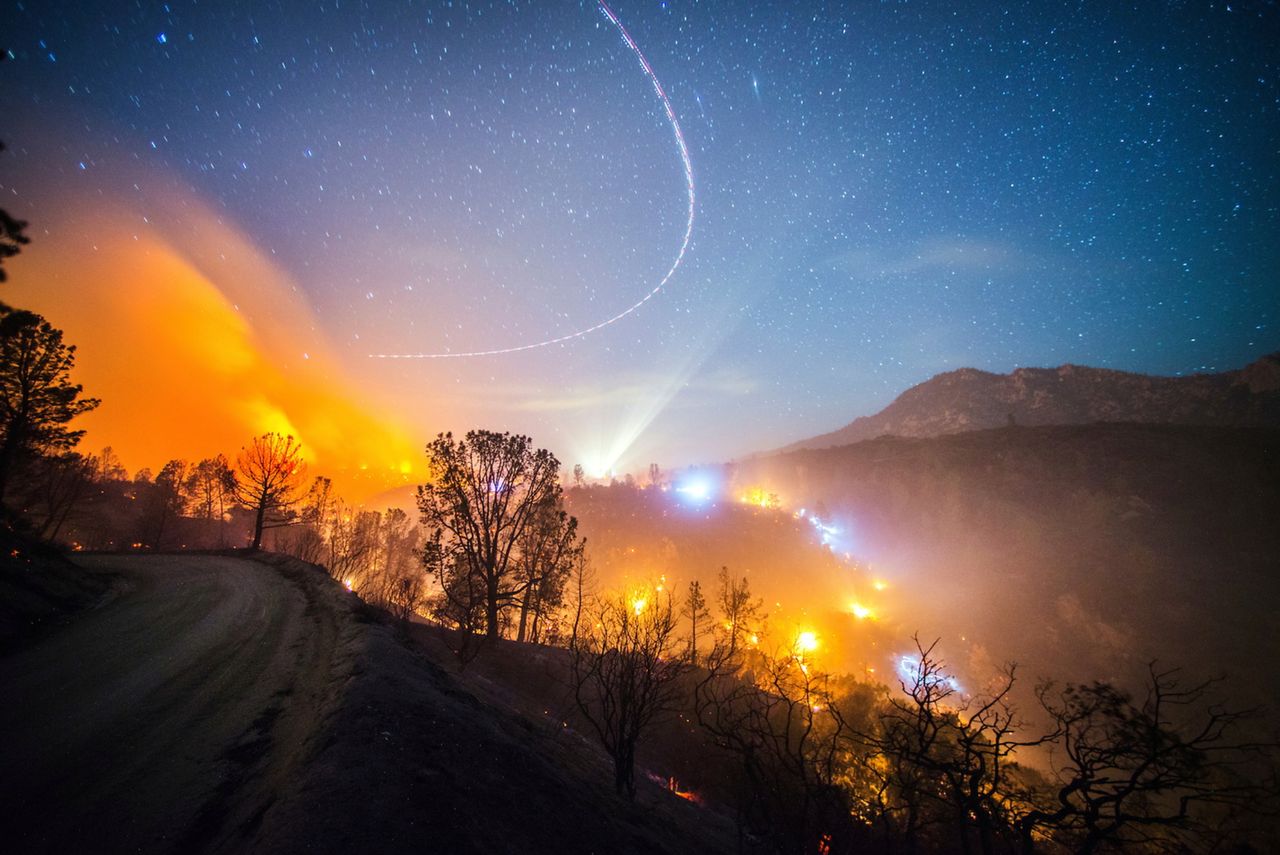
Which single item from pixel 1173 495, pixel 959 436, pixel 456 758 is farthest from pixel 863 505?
pixel 456 758

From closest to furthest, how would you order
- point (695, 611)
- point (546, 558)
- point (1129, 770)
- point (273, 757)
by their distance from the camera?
point (273, 757), point (1129, 770), point (546, 558), point (695, 611)

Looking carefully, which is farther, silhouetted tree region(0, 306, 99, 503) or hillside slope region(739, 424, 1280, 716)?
hillside slope region(739, 424, 1280, 716)

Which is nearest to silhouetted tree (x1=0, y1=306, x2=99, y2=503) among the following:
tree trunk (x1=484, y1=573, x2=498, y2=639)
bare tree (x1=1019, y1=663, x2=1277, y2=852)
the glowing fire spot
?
tree trunk (x1=484, y1=573, x2=498, y2=639)

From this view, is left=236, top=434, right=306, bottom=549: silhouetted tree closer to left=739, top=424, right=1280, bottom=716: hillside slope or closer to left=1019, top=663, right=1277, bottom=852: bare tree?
left=1019, top=663, right=1277, bottom=852: bare tree

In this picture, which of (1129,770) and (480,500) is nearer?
(1129,770)

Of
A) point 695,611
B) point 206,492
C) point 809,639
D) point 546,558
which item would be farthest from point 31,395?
point 809,639

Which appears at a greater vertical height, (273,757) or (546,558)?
(546,558)

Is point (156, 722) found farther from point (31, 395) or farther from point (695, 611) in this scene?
point (695, 611)
